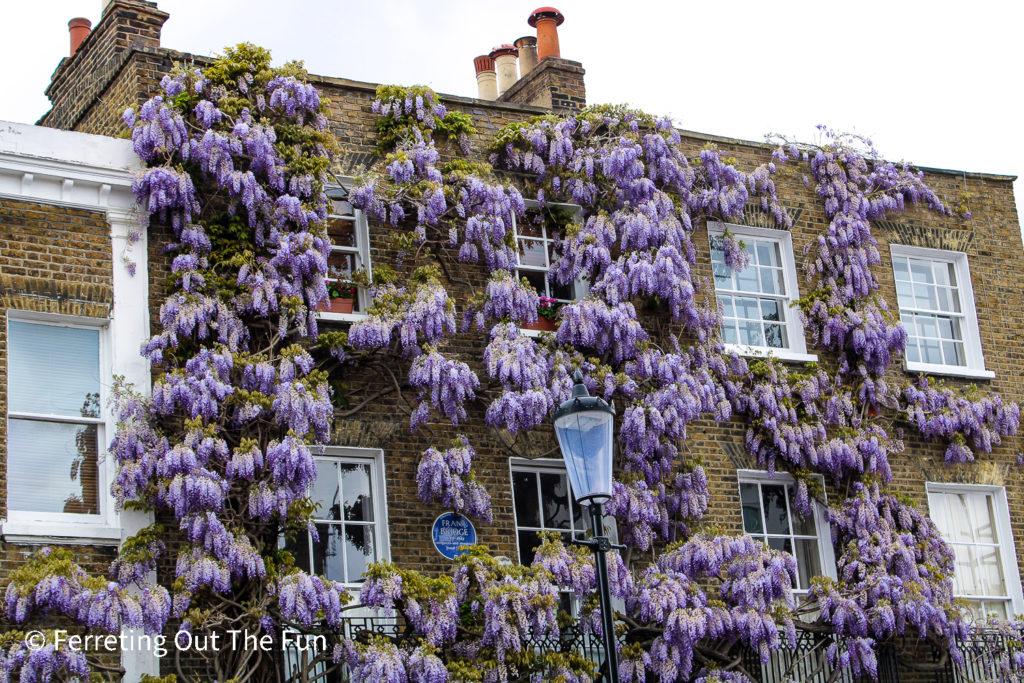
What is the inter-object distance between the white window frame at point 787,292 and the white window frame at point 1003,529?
7.59ft

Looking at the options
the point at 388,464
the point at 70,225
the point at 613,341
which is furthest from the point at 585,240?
the point at 70,225

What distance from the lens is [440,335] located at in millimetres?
15602

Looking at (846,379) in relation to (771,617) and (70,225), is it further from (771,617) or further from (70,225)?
(70,225)

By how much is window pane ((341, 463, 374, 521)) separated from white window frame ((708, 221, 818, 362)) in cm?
484

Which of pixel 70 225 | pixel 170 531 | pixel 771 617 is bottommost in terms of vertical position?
pixel 771 617

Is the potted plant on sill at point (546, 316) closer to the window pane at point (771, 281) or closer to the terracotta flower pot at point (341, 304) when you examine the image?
the terracotta flower pot at point (341, 304)

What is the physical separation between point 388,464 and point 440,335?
56.1 inches

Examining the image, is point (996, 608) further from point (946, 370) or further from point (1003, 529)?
point (946, 370)

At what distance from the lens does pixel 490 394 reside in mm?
16047

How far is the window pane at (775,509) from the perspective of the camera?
17.7 metres

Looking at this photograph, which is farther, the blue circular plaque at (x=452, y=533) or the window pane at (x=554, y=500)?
the window pane at (x=554, y=500)

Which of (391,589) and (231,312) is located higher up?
(231,312)

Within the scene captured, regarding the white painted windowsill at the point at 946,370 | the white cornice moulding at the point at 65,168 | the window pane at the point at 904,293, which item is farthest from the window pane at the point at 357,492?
the window pane at the point at 904,293

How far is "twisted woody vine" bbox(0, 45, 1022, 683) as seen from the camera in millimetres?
13656
